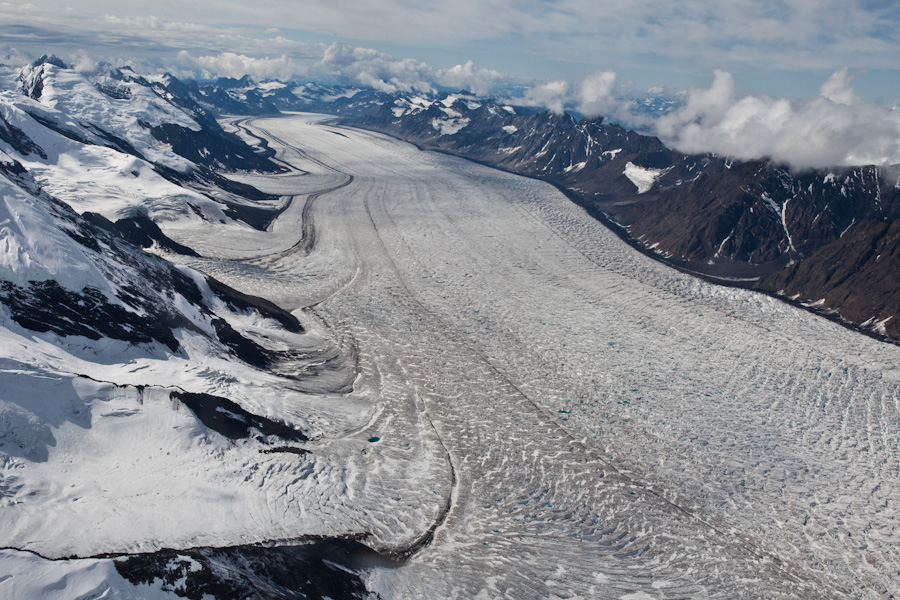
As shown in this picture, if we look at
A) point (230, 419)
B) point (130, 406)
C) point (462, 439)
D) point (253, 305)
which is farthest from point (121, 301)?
point (462, 439)

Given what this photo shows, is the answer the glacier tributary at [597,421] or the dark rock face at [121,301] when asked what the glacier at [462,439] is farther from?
the dark rock face at [121,301]

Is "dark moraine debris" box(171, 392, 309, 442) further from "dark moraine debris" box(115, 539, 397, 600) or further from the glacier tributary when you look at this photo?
"dark moraine debris" box(115, 539, 397, 600)

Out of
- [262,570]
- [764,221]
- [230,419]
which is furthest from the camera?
[764,221]

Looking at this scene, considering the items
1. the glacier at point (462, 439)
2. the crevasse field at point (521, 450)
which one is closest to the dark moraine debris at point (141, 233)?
the crevasse field at point (521, 450)

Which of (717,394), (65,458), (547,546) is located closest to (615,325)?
(717,394)

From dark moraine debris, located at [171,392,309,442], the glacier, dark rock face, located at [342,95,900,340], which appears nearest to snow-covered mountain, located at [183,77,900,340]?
dark rock face, located at [342,95,900,340]

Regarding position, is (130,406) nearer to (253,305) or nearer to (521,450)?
(253,305)
